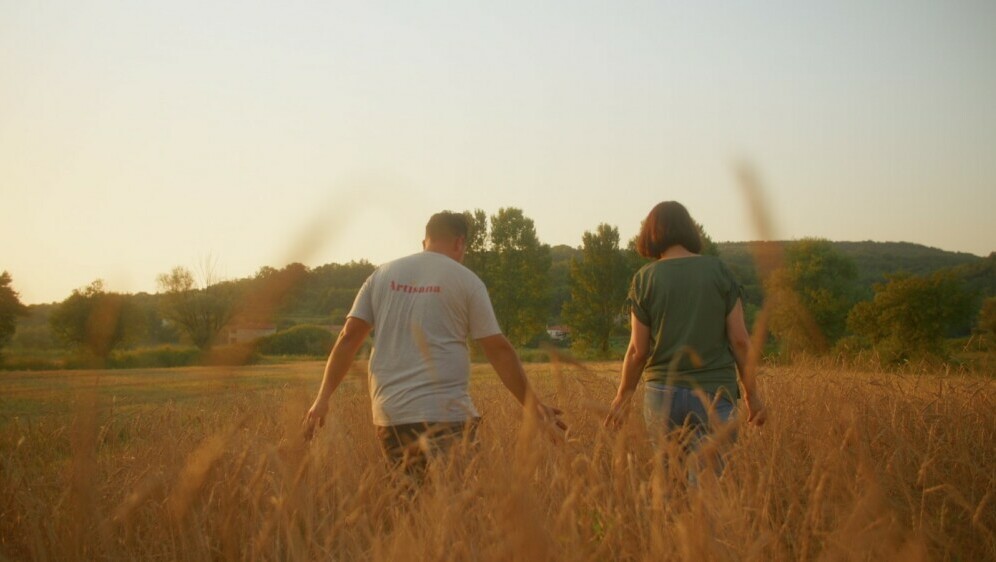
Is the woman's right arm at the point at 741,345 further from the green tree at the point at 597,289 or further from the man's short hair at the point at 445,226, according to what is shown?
the green tree at the point at 597,289

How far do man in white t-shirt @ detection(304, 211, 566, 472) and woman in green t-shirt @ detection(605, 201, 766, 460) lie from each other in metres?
0.73

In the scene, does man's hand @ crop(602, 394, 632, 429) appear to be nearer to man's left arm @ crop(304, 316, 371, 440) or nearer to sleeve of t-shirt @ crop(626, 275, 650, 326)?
sleeve of t-shirt @ crop(626, 275, 650, 326)

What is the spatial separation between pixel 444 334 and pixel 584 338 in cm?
5398

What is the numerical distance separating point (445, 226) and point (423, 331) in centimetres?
64

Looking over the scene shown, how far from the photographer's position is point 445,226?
3984mm

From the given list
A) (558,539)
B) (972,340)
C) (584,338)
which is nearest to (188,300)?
(584,338)

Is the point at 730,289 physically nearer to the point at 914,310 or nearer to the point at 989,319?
the point at 989,319

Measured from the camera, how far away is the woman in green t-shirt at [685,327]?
11.9 ft

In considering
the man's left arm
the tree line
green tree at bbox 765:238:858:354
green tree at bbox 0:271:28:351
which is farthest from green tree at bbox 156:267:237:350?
the man's left arm

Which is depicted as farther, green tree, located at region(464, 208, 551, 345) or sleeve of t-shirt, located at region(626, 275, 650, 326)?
green tree, located at region(464, 208, 551, 345)

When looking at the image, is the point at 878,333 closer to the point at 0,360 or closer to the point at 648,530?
the point at 648,530

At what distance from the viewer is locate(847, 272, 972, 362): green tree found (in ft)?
107

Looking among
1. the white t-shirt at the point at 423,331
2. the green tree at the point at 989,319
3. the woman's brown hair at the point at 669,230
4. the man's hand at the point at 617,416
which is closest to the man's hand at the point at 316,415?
the white t-shirt at the point at 423,331

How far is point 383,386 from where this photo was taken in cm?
380
